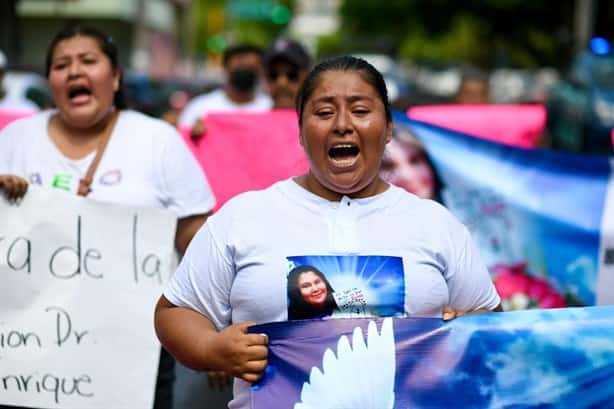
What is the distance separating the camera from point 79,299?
3953mm

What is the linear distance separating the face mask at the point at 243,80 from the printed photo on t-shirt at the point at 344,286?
5.26 meters

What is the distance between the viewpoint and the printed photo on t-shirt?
2.91 metres

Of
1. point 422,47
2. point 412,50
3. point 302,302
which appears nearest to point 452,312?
point 302,302

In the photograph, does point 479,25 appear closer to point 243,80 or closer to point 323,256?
point 243,80

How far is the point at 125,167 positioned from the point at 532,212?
260 centimetres

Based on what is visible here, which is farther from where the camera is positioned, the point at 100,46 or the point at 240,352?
the point at 100,46

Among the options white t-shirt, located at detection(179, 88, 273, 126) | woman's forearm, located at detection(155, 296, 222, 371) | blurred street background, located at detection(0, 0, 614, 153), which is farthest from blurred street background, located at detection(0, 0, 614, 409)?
woman's forearm, located at detection(155, 296, 222, 371)

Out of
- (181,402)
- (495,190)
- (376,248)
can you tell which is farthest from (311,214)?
(495,190)

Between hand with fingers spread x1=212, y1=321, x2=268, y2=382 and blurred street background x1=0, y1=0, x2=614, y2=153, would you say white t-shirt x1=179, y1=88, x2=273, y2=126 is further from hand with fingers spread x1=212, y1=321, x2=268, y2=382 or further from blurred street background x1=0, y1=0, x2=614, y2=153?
hand with fingers spread x1=212, y1=321, x2=268, y2=382

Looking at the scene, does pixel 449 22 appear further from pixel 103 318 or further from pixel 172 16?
pixel 103 318

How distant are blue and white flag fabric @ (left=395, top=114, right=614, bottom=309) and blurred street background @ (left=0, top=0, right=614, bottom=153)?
181 centimetres

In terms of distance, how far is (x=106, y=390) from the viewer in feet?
12.6

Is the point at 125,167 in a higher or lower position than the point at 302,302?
higher

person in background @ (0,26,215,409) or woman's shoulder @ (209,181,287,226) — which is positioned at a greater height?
person in background @ (0,26,215,409)
